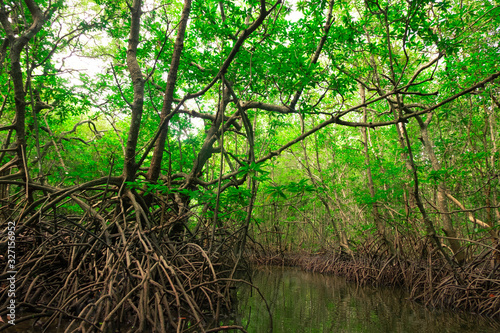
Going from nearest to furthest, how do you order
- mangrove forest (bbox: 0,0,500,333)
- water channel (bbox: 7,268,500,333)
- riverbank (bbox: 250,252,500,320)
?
mangrove forest (bbox: 0,0,500,333)
water channel (bbox: 7,268,500,333)
riverbank (bbox: 250,252,500,320)

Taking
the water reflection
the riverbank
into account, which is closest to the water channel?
the water reflection

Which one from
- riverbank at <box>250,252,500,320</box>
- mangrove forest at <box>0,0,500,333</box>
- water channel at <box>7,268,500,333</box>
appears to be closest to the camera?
mangrove forest at <box>0,0,500,333</box>

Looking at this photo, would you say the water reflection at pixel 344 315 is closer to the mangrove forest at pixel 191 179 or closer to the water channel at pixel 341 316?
the water channel at pixel 341 316

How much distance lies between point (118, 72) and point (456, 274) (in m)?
7.32

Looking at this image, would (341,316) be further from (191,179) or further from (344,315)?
(191,179)

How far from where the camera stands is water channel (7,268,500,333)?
3078mm

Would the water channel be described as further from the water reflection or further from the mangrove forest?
the mangrove forest

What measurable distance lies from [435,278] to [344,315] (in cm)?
241

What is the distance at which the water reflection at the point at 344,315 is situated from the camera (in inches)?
123

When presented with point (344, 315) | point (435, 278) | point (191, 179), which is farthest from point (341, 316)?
point (191, 179)

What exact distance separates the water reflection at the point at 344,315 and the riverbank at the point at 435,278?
303 mm

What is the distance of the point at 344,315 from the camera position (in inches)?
145

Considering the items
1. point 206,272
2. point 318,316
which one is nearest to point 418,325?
point 318,316

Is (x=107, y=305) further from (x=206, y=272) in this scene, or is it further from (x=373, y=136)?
(x=373, y=136)
